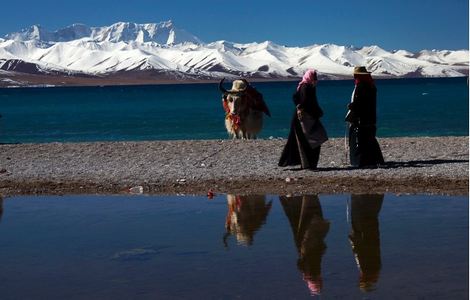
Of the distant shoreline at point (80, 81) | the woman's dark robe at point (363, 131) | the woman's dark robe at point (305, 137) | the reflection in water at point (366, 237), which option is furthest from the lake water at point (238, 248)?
the distant shoreline at point (80, 81)

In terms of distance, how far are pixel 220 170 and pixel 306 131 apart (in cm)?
107

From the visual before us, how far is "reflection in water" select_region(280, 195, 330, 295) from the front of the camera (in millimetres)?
5566

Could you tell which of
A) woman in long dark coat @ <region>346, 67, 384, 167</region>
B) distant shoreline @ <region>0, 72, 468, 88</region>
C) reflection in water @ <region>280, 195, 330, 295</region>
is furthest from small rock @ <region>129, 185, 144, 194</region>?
distant shoreline @ <region>0, 72, 468, 88</region>

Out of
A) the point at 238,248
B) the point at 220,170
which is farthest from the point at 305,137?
the point at 238,248

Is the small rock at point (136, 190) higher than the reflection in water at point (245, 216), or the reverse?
the small rock at point (136, 190)

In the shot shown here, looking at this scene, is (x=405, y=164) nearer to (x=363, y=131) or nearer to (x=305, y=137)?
(x=363, y=131)

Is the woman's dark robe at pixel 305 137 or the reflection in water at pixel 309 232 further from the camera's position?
the woman's dark robe at pixel 305 137

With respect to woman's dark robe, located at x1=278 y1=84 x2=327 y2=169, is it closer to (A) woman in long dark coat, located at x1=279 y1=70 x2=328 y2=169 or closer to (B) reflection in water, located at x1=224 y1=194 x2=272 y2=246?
(A) woman in long dark coat, located at x1=279 y1=70 x2=328 y2=169

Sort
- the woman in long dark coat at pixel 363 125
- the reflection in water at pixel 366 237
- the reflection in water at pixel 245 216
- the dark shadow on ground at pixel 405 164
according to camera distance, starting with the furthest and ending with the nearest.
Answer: the woman in long dark coat at pixel 363 125 < the dark shadow on ground at pixel 405 164 < the reflection in water at pixel 245 216 < the reflection in water at pixel 366 237

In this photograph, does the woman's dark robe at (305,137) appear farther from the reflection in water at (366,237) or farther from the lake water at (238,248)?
the reflection in water at (366,237)

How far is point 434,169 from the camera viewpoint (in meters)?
9.91

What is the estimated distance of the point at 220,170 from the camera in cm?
1061

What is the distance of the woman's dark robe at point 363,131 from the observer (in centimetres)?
1047

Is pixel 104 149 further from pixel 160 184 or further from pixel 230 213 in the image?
pixel 230 213
